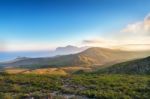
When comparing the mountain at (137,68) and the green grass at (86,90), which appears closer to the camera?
the green grass at (86,90)

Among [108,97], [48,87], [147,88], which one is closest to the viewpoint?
[108,97]

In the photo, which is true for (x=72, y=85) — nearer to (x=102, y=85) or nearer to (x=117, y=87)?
(x=102, y=85)

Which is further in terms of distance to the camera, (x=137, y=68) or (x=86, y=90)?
(x=137, y=68)

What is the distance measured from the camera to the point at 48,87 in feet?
81.0

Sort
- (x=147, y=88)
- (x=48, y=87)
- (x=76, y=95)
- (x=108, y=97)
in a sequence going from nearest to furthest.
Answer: (x=108, y=97) → (x=76, y=95) → (x=147, y=88) → (x=48, y=87)

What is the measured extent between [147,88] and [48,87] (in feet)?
34.9

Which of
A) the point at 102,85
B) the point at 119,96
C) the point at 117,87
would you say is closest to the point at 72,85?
the point at 102,85

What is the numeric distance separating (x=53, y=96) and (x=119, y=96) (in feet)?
19.9

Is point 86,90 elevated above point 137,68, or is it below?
above

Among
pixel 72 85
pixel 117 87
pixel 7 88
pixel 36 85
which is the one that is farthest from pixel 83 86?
pixel 7 88

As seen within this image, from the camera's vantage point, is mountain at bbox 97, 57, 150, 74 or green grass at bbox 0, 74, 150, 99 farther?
mountain at bbox 97, 57, 150, 74

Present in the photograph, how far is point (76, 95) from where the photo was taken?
21391mm

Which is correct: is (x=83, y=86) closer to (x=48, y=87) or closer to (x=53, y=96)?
(x=48, y=87)

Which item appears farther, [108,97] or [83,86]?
[83,86]
